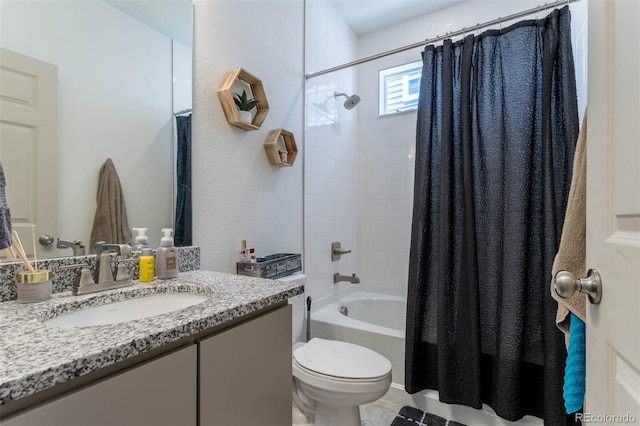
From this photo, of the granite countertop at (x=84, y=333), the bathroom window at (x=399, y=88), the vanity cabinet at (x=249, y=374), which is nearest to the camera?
the granite countertop at (x=84, y=333)

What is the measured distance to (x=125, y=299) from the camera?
0.86 metres

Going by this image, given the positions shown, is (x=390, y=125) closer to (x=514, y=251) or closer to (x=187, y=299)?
(x=514, y=251)

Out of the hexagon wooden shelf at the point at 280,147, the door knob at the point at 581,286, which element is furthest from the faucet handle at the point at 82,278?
the door knob at the point at 581,286

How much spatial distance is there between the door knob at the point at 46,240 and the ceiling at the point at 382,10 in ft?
7.83

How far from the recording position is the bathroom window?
2.50m

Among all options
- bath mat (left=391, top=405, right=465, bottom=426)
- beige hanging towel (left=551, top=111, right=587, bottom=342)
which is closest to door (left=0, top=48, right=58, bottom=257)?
beige hanging towel (left=551, top=111, right=587, bottom=342)

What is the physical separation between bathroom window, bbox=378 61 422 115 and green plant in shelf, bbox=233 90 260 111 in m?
1.49

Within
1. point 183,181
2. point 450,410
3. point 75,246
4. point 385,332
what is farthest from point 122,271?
point 450,410

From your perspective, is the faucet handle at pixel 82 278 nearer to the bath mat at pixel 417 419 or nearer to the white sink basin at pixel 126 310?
the white sink basin at pixel 126 310

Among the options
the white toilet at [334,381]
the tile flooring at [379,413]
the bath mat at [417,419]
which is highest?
the white toilet at [334,381]

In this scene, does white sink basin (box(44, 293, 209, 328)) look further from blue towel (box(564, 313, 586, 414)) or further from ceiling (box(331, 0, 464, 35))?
ceiling (box(331, 0, 464, 35))

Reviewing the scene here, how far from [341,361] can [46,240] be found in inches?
45.2

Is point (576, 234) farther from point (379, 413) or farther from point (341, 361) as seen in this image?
point (379, 413)

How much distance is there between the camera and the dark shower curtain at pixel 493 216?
4.45 feet
